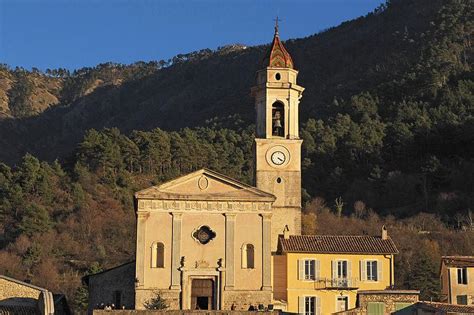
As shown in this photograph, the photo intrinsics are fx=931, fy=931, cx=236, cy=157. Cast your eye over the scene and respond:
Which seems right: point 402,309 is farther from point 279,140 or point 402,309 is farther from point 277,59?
point 277,59

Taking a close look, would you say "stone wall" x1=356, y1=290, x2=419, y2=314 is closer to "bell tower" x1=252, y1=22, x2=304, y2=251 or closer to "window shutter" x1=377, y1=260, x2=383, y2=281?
"window shutter" x1=377, y1=260, x2=383, y2=281

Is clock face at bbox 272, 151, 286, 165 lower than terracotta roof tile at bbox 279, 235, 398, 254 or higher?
higher

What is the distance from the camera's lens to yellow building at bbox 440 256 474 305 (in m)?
43.3

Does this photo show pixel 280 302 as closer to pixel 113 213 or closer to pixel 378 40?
pixel 113 213

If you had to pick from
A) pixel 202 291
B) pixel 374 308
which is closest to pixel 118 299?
pixel 202 291

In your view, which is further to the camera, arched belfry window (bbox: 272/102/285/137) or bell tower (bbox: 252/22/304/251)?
arched belfry window (bbox: 272/102/285/137)

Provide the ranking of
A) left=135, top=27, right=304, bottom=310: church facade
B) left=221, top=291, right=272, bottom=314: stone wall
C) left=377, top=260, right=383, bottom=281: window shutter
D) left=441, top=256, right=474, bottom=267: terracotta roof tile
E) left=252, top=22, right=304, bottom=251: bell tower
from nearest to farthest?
left=221, top=291, right=272, bottom=314: stone wall < left=135, top=27, right=304, bottom=310: church facade < left=377, top=260, right=383, bottom=281: window shutter < left=441, top=256, right=474, bottom=267: terracotta roof tile < left=252, top=22, right=304, bottom=251: bell tower

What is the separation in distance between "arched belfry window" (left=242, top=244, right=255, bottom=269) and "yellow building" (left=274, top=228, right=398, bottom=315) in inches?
57.4

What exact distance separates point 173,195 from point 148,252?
2.85m

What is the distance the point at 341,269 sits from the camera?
1714 inches

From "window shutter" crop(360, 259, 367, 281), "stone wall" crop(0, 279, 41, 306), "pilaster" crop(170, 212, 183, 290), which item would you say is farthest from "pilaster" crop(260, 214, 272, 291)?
"stone wall" crop(0, 279, 41, 306)

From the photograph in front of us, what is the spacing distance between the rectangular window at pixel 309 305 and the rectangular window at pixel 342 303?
110 cm

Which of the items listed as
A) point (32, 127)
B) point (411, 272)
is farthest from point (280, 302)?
point (32, 127)

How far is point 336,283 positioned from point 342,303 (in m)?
0.95
